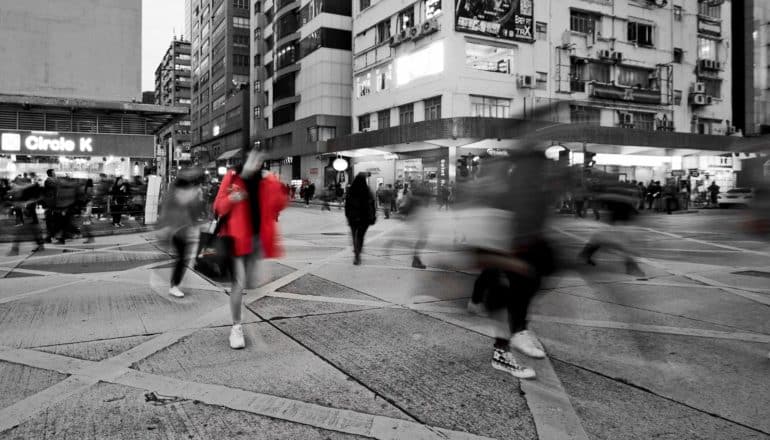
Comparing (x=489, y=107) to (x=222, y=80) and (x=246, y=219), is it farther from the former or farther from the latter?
(x=222, y=80)

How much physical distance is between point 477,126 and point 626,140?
36.6ft

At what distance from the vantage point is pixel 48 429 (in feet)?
9.67

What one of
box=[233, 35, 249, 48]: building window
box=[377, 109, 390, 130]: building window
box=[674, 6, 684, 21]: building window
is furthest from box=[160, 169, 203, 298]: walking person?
box=[233, 35, 249, 48]: building window

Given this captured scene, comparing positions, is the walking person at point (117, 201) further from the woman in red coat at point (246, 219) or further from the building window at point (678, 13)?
the building window at point (678, 13)

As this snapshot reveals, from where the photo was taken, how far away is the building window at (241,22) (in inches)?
2889

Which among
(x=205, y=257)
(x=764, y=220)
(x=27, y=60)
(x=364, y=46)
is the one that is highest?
(x=364, y=46)

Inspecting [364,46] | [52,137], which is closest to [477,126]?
[364,46]

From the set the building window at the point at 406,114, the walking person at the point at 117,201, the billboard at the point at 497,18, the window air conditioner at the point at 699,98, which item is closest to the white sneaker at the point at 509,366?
the walking person at the point at 117,201

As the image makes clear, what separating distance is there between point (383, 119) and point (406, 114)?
3.38 meters

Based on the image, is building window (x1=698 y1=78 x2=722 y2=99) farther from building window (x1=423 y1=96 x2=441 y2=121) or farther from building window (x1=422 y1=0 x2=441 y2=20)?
building window (x1=422 y1=0 x2=441 y2=20)

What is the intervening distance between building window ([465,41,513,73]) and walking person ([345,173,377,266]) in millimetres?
24958

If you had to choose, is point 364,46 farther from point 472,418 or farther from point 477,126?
point 472,418

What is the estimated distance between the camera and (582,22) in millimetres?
36344

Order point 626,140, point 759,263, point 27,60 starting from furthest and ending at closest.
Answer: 1. point 626,140
2. point 27,60
3. point 759,263
